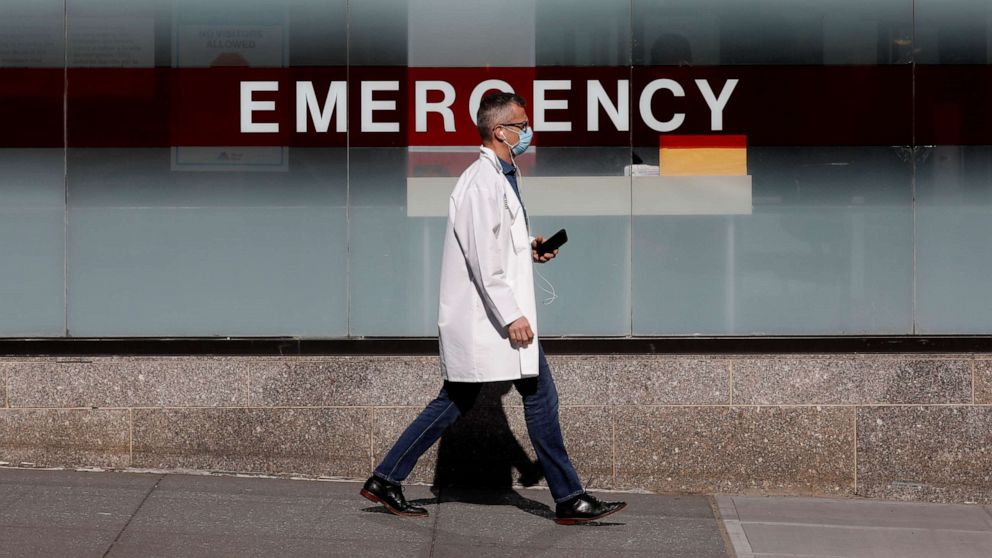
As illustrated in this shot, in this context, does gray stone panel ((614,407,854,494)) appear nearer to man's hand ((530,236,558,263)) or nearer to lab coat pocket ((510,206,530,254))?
man's hand ((530,236,558,263))

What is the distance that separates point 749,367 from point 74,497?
3361mm

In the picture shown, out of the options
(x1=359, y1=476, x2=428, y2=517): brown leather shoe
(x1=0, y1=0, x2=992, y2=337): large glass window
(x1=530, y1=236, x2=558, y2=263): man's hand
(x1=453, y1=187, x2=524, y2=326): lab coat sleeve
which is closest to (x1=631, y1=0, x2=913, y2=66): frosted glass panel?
(x1=0, y1=0, x2=992, y2=337): large glass window

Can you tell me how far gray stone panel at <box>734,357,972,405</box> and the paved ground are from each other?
0.52m

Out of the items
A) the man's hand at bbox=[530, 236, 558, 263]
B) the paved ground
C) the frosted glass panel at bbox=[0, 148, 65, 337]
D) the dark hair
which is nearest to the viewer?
the paved ground

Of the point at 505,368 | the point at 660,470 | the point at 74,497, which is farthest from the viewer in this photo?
the point at 660,470

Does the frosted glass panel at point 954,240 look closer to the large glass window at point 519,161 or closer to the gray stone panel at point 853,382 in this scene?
the large glass window at point 519,161

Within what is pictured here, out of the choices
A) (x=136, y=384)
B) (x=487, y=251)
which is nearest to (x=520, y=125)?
(x=487, y=251)

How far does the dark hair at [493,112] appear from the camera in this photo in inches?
259

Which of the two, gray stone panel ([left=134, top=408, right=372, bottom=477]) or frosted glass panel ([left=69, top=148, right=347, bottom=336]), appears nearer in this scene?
gray stone panel ([left=134, top=408, right=372, bottom=477])

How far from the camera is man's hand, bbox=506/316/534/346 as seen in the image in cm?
633

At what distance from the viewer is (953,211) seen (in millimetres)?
7953

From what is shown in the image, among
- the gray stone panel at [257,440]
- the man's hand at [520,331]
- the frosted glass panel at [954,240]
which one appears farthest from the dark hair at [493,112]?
the frosted glass panel at [954,240]

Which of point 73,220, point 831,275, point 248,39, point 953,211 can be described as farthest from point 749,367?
point 73,220

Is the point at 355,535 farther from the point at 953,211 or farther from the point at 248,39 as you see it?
the point at 953,211
